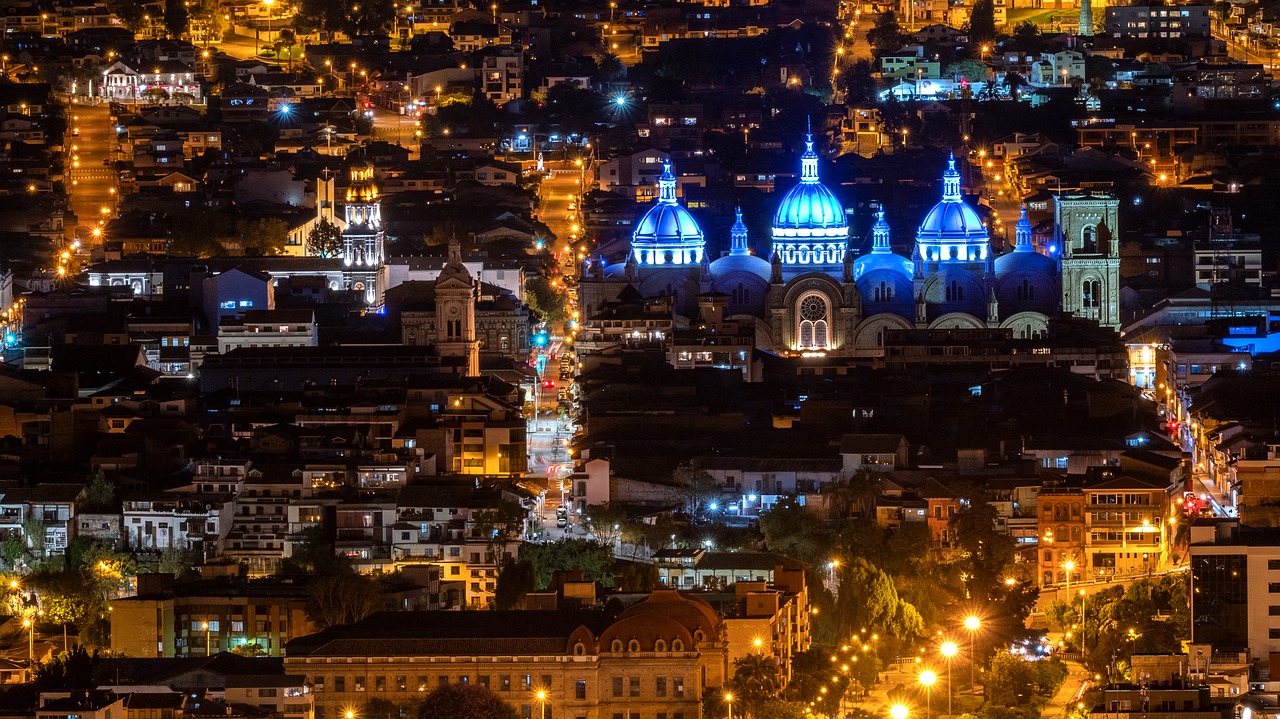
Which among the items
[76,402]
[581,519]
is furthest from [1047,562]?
[76,402]

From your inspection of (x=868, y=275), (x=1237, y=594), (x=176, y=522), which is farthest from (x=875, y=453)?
(x=868, y=275)

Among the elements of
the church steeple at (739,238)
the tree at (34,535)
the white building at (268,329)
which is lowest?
the tree at (34,535)

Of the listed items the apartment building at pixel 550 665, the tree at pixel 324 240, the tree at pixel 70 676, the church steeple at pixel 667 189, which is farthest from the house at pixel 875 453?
the tree at pixel 324 240

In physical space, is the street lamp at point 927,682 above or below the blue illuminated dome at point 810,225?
below

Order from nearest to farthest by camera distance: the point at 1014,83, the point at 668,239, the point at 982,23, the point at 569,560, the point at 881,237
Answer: the point at 569,560 → the point at 881,237 → the point at 668,239 → the point at 1014,83 → the point at 982,23

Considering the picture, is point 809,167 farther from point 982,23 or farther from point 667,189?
point 982,23

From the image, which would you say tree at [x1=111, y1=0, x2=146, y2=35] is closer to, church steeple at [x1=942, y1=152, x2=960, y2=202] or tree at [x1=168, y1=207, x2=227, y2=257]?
tree at [x1=168, y1=207, x2=227, y2=257]

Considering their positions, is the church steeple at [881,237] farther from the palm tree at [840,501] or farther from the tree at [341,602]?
the tree at [341,602]
